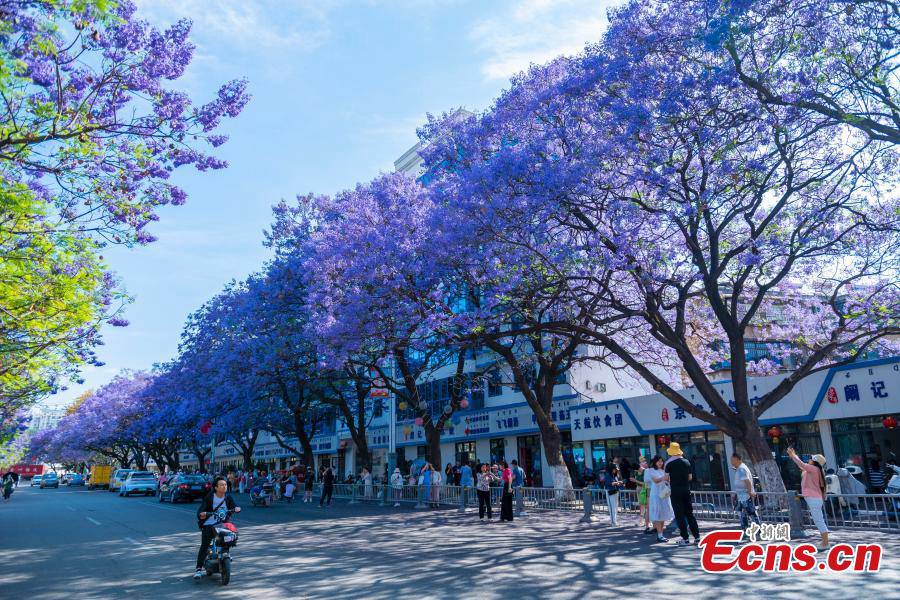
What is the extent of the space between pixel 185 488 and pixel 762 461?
2641cm

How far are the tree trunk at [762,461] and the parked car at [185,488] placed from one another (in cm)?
2483

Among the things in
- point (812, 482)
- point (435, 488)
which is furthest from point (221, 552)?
point (435, 488)

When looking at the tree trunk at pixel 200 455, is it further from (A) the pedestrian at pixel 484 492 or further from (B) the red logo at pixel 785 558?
(B) the red logo at pixel 785 558

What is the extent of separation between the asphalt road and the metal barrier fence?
0.83 m

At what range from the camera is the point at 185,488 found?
3039cm

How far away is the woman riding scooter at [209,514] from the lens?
965 centimetres

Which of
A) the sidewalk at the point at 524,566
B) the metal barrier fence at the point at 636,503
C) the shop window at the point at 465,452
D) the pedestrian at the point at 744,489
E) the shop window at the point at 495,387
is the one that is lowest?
the sidewalk at the point at 524,566

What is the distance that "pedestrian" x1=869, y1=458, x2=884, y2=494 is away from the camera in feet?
61.2

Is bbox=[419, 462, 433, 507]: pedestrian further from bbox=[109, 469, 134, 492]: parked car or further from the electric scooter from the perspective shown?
bbox=[109, 469, 134, 492]: parked car

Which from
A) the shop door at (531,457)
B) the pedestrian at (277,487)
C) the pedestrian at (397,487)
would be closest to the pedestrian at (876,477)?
the shop door at (531,457)

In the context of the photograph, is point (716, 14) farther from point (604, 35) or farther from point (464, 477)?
point (464, 477)

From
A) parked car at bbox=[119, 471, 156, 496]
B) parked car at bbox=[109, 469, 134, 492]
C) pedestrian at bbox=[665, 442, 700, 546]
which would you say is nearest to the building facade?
pedestrian at bbox=[665, 442, 700, 546]

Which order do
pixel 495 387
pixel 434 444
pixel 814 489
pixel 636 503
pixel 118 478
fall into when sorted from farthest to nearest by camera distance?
1. pixel 118 478
2. pixel 495 387
3. pixel 434 444
4. pixel 636 503
5. pixel 814 489

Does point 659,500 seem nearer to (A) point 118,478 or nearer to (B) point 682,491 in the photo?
(B) point 682,491
